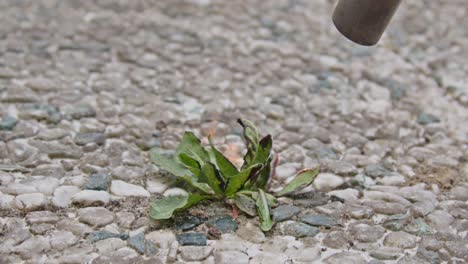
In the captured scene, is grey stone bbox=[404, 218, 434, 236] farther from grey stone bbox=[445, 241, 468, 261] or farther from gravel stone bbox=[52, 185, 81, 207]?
gravel stone bbox=[52, 185, 81, 207]

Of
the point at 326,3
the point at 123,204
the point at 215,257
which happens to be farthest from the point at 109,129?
the point at 326,3

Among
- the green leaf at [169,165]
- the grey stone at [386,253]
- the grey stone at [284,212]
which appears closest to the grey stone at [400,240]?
the grey stone at [386,253]

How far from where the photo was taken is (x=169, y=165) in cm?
222

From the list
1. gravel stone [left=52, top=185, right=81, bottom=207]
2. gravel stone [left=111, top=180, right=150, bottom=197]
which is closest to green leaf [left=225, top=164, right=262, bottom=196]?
gravel stone [left=111, top=180, right=150, bottom=197]

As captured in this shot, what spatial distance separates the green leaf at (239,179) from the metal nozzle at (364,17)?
1.58ft

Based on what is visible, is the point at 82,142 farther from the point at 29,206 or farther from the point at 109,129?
the point at 29,206

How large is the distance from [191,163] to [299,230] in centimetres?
39

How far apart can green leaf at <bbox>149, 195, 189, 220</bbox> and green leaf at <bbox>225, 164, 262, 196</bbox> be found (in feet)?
0.47

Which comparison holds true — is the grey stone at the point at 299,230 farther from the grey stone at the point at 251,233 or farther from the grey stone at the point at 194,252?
the grey stone at the point at 194,252

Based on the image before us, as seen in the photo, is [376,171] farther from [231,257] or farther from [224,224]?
[231,257]

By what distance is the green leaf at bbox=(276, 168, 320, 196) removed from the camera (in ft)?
7.15

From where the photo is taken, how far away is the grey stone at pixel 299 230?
2027mm

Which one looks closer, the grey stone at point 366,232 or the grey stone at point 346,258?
the grey stone at point 346,258

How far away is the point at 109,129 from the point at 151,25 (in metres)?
1.01
